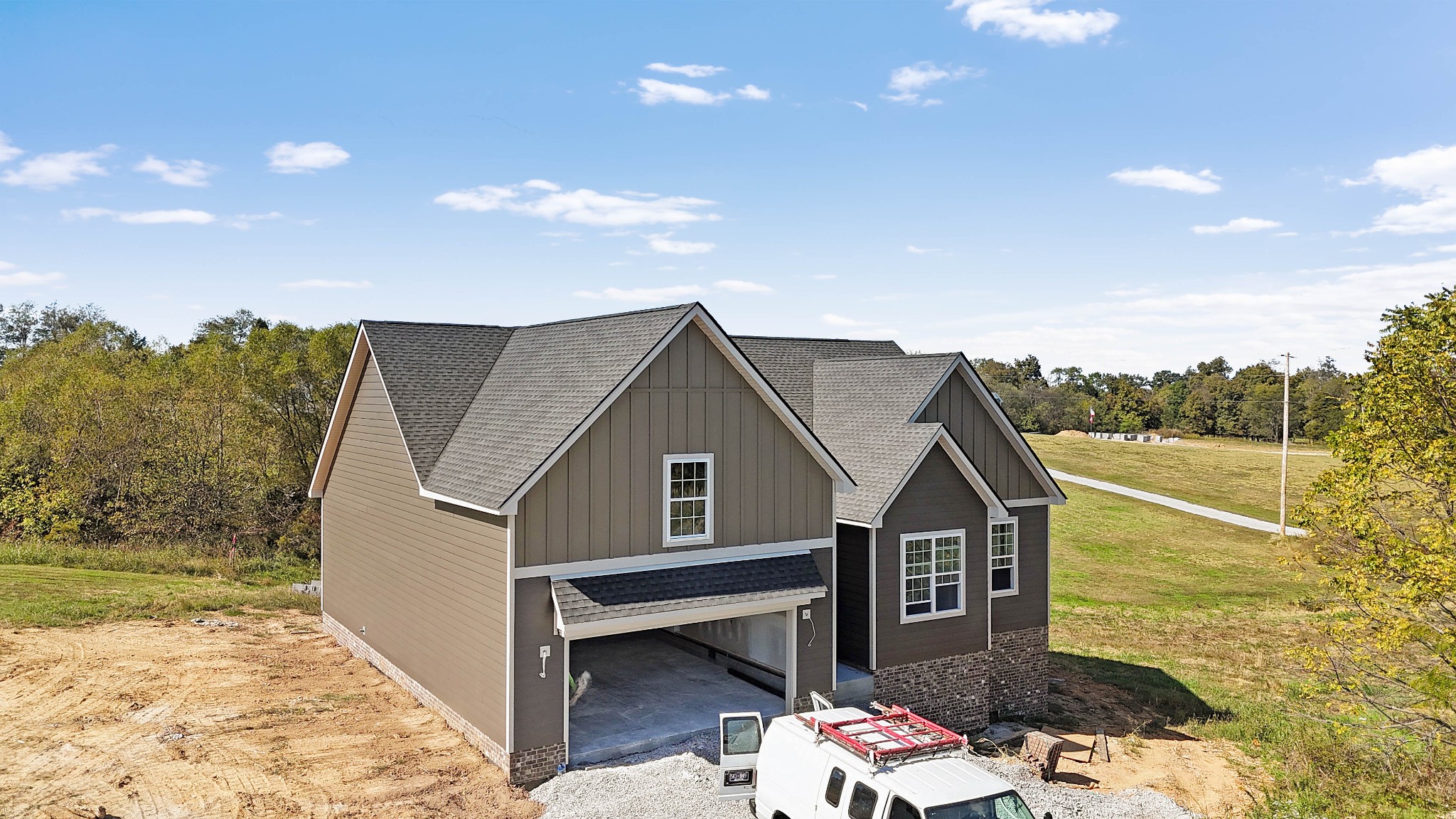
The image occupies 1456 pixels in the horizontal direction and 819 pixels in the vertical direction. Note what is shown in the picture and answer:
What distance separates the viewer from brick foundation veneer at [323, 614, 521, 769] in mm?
14672

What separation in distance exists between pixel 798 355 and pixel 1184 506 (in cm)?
4610

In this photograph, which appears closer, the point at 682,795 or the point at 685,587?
the point at 682,795

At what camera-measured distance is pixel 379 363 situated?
1934cm

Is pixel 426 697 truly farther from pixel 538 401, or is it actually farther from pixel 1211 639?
pixel 1211 639

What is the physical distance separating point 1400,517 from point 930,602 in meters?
8.78

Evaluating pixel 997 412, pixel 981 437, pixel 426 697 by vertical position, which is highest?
pixel 997 412

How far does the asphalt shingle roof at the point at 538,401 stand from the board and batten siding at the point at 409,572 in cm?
80

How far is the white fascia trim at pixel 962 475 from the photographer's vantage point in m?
18.6

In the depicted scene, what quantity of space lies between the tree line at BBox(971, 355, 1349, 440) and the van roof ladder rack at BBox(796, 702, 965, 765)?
94.4 meters

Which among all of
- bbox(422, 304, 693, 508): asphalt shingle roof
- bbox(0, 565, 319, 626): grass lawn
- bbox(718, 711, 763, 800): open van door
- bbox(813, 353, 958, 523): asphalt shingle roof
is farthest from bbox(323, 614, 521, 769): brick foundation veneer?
bbox(813, 353, 958, 523): asphalt shingle roof

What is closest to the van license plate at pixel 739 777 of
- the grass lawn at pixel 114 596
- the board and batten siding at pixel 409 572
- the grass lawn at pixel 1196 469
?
the board and batten siding at pixel 409 572

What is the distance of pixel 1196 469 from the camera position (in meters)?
76.9

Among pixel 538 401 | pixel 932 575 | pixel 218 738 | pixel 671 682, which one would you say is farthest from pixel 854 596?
pixel 218 738

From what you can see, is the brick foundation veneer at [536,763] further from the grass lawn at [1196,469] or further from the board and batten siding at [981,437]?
the grass lawn at [1196,469]
